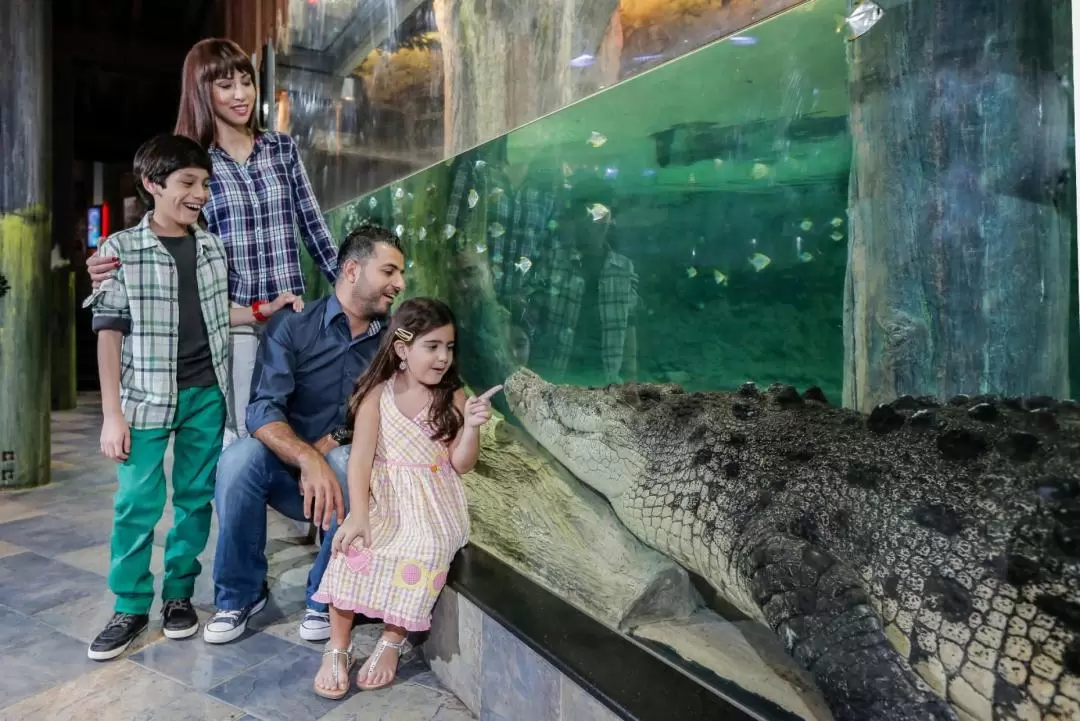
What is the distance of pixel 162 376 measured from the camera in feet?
6.47

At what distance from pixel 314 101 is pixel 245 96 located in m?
1.97

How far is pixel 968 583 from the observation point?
3.10 feet

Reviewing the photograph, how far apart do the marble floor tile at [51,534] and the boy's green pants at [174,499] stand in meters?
1.03

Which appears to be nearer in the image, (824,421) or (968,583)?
(968,583)

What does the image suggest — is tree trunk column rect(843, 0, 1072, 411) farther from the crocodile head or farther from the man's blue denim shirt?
the man's blue denim shirt

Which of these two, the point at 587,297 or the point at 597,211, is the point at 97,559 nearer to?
the point at 587,297

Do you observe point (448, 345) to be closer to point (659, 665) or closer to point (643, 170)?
point (643, 170)

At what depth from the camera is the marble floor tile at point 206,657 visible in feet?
5.90

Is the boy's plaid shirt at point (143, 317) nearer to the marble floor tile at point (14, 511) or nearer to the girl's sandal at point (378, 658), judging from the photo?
the girl's sandal at point (378, 658)

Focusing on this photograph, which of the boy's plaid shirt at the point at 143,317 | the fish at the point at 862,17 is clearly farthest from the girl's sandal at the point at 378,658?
the fish at the point at 862,17

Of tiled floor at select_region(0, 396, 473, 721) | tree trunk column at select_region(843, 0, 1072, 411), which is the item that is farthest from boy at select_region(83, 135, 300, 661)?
tree trunk column at select_region(843, 0, 1072, 411)

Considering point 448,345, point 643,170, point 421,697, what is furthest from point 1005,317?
point 421,697

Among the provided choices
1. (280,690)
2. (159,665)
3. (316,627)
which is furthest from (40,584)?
(280,690)

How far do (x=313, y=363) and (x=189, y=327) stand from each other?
38cm
